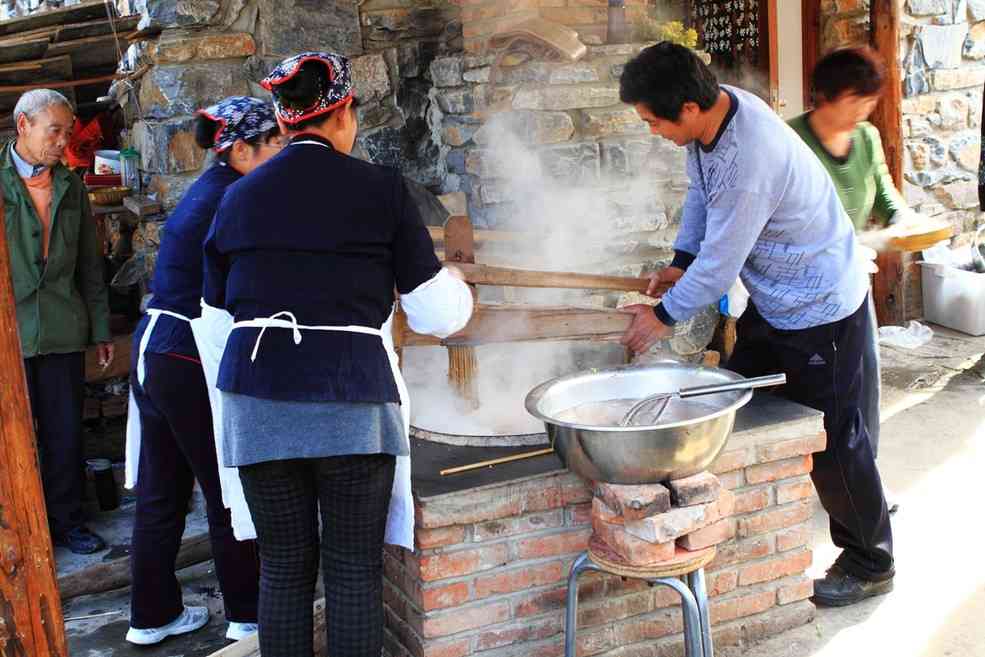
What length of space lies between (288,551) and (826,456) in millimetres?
1783

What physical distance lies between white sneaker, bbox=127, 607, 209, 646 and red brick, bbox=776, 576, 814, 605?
6.22 feet

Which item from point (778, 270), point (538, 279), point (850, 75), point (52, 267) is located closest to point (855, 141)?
point (850, 75)

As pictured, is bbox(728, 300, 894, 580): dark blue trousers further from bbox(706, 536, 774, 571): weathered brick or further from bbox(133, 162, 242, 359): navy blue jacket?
bbox(133, 162, 242, 359): navy blue jacket

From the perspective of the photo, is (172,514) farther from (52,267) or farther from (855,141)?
(855,141)

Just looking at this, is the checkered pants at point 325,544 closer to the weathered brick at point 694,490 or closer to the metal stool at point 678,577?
the metal stool at point 678,577

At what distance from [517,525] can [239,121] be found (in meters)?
1.42

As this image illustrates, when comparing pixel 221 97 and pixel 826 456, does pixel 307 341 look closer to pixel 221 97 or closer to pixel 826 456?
pixel 826 456

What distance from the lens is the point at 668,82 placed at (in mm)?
2955

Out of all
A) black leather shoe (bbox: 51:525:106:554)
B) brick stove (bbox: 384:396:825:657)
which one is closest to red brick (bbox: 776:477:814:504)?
brick stove (bbox: 384:396:825:657)

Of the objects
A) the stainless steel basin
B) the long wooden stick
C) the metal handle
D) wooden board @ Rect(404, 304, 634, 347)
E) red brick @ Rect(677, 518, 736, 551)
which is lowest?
red brick @ Rect(677, 518, 736, 551)

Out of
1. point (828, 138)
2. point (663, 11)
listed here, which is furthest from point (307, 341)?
point (663, 11)

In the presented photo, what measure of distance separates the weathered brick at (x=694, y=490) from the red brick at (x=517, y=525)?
435 millimetres

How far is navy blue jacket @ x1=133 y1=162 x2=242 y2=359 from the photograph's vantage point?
10.1ft

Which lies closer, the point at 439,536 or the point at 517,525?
the point at 439,536
